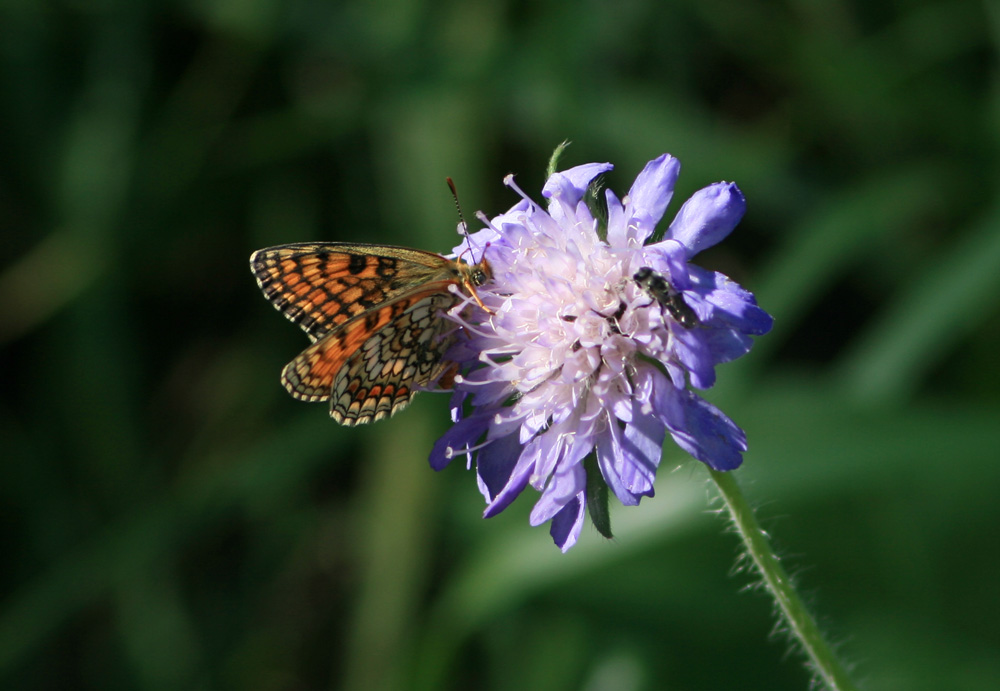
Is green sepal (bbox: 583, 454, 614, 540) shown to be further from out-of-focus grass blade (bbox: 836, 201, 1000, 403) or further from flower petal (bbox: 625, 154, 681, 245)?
out-of-focus grass blade (bbox: 836, 201, 1000, 403)

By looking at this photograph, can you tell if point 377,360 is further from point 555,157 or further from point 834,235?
point 834,235

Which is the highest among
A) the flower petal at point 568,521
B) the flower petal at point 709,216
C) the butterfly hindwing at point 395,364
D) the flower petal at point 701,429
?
the flower petal at point 709,216

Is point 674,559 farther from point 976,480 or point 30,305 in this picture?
point 30,305

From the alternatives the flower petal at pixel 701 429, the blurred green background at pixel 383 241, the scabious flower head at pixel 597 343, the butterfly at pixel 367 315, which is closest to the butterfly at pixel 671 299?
the scabious flower head at pixel 597 343

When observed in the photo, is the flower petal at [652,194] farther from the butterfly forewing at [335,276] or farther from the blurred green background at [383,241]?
the blurred green background at [383,241]

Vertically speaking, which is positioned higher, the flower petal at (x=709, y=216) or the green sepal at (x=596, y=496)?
the flower petal at (x=709, y=216)

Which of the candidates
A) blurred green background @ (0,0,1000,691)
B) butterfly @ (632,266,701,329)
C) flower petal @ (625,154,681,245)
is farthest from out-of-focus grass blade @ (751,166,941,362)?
butterfly @ (632,266,701,329)

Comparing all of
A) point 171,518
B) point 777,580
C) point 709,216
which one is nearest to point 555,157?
point 709,216

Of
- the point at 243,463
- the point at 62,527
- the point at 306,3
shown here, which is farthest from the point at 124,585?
the point at 306,3
